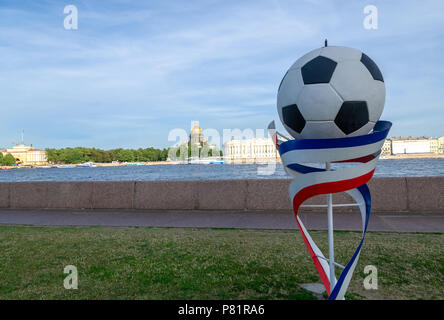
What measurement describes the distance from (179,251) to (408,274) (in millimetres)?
3669

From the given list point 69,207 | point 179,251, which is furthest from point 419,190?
point 69,207

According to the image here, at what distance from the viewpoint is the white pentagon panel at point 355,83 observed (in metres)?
3.54

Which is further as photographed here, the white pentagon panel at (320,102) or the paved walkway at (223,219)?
the paved walkway at (223,219)

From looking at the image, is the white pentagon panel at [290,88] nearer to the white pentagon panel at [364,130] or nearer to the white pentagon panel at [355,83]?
the white pentagon panel at [355,83]

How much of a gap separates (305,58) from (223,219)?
690 centimetres

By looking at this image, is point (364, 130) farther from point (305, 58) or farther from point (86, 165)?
point (86, 165)

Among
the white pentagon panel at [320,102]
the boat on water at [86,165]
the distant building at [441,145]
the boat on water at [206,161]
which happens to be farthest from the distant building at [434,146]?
the white pentagon panel at [320,102]

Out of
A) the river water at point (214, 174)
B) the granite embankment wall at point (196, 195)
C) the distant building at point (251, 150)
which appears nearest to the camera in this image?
the granite embankment wall at point (196, 195)

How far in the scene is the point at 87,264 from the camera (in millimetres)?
6012

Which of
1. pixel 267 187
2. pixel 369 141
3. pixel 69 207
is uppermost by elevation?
pixel 369 141

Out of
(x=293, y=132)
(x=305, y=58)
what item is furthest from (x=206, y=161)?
(x=305, y=58)

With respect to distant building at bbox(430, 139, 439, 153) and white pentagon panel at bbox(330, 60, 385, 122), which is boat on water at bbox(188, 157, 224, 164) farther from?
white pentagon panel at bbox(330, 60, 385, 122)

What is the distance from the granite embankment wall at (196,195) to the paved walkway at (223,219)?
42 centimetres
